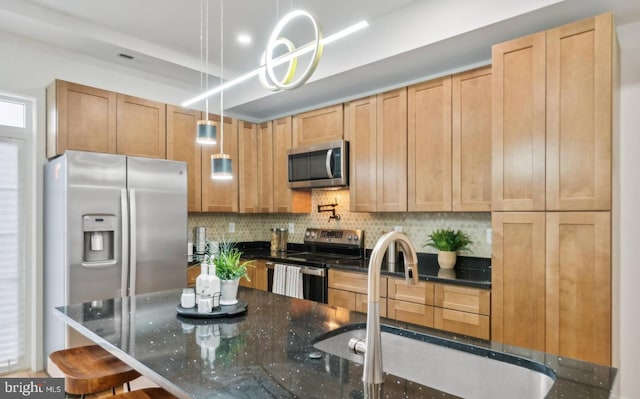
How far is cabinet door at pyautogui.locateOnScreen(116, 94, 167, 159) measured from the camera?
361cm

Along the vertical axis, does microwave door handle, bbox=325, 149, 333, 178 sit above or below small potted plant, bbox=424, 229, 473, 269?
above

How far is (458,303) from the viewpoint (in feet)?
9.05

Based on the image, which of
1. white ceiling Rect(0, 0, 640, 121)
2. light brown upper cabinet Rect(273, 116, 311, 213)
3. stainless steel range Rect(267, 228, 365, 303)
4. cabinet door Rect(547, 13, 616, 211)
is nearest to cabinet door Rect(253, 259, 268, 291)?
stainless steel range Rect(267, 228, 365, 303)

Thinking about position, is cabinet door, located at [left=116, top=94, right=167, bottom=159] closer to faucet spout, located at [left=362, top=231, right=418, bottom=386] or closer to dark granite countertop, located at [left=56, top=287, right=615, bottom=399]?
dark granite countertop, located at [left=56, top=287, right=615, bottom=399]

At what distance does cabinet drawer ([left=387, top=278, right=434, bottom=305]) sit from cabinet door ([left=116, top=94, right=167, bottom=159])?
2552 millimetres

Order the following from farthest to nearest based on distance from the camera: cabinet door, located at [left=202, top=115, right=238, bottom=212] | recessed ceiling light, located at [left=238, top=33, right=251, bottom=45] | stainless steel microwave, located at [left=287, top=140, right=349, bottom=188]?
cabinet door, located at [left=202, top=115, right=238, bottom=212], stainless steel microwave, located at [left=287, top=140, right=349, bottom=188], recessed ceiling light, located at [left=238, top=33, right=251, bottom=45]

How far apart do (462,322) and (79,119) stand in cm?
345

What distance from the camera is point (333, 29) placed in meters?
3.34

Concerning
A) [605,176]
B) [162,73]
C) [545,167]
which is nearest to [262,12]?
[162,73]

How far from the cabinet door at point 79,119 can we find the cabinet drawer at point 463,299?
3048 mm

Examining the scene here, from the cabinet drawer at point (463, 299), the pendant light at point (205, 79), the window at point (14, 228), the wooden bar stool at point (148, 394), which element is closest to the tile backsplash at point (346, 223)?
the cabinet drawer at point (463, 299)

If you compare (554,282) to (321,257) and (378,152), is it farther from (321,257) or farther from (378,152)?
(321,257)

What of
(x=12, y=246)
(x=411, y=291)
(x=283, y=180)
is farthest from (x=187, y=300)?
(x=283, y=180)

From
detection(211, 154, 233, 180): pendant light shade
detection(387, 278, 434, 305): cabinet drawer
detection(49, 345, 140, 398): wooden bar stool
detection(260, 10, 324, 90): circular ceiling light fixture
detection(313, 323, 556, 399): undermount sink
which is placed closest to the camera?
detection(313, 323, 556, 399): undermount sink
